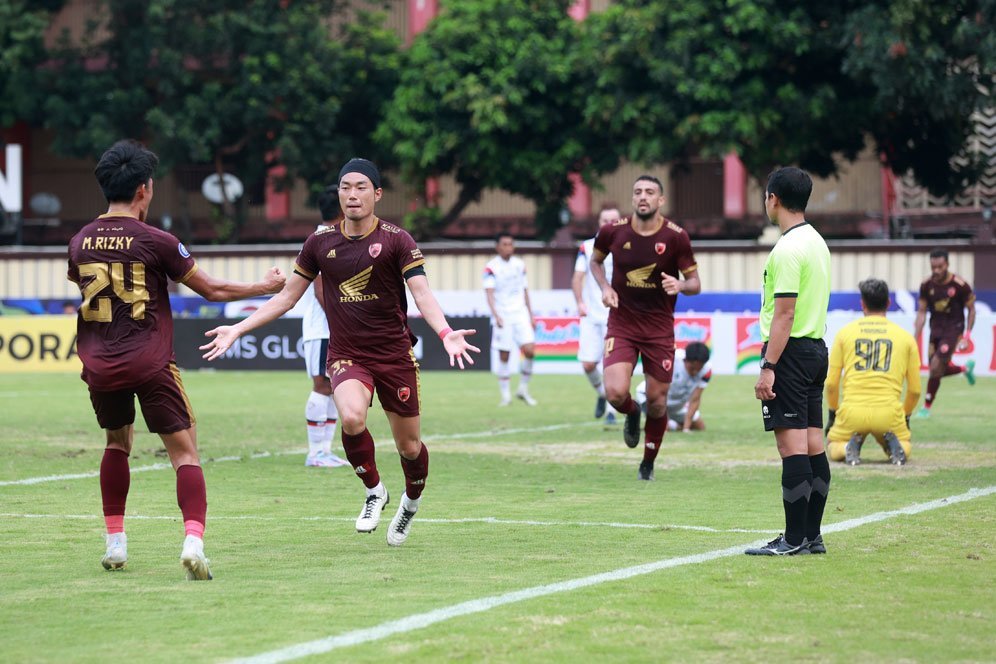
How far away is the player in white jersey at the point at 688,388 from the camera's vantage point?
16344 millimetres

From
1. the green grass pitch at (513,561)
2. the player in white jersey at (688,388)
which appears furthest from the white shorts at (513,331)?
the green grass pitch at (513,561)

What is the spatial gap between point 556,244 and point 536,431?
1976 centimetres

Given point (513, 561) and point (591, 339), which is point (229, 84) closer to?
point (591, 339)

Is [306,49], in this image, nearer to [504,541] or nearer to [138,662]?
[504,541]

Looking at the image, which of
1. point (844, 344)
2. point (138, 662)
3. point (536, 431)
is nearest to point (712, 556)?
point (138, 662)

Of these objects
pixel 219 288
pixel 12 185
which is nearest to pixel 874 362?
pixel 219 288

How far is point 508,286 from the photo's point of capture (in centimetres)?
2208

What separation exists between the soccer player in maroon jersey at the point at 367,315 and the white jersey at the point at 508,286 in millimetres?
12757

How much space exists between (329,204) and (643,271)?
8.49 feet

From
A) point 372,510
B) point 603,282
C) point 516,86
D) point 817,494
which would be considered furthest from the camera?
point 516,86

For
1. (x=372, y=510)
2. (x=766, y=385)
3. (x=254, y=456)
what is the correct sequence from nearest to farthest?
1. (x=766, y=385)
2. (x=372, y=510)
3. (x=254, y=456)

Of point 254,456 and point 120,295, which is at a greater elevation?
point 120,295

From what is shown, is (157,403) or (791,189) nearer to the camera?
(157,403)

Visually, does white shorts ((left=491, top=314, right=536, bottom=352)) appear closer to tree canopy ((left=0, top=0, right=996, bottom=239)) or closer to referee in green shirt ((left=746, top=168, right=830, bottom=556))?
tree canopy ((left=0, top=0, right=996, bottom=239))
